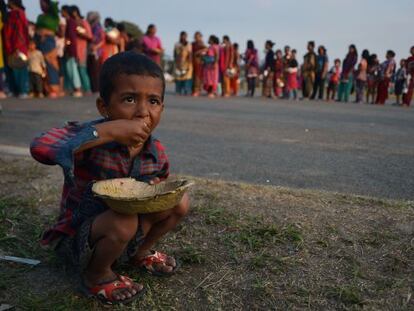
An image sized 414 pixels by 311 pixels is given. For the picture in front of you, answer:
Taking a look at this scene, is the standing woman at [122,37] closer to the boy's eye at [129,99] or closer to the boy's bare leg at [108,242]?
the boy's eye at [129,99]

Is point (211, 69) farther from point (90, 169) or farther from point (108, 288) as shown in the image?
point (108, 288)

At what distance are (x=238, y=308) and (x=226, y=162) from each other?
2.38 metres

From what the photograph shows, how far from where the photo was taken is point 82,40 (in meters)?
9.69

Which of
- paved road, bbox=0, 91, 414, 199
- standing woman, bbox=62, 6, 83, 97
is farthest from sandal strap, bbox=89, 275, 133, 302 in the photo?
standing woman, bbox=62, 6, 83, 97

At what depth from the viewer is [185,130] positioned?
5.77 m

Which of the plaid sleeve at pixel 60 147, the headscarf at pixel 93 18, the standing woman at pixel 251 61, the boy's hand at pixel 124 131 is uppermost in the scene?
the headscarf at pixel 93 18

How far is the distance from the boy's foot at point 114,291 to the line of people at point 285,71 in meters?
11.3

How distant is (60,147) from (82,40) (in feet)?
29.3

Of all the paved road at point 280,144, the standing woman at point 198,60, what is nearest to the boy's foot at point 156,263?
→ the paved road at point 280,144

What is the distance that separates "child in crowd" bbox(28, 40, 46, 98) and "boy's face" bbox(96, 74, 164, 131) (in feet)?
26.7

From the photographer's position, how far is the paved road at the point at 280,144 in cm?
346

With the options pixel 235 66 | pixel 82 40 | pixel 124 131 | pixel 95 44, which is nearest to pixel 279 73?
pixel 235 66

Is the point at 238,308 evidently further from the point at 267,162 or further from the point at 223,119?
the point at 223,119

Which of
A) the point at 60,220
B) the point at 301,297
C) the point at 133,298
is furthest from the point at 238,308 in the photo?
the point at 60,220
